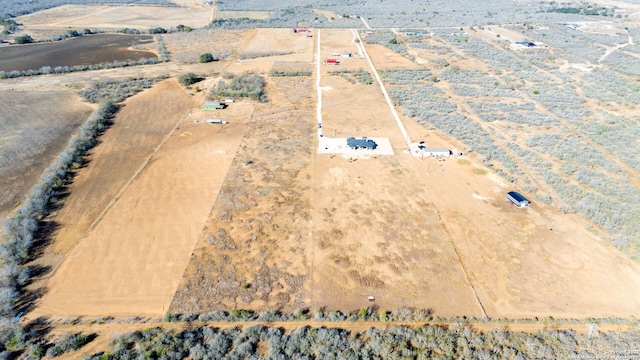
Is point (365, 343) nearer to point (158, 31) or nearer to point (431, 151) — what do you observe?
point (431, 151)

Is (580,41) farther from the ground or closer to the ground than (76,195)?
farther from the ground

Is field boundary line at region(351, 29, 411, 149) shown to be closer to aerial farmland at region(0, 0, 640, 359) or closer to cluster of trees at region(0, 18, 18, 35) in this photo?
aerial farmland at region(0, 0, 640, 359)

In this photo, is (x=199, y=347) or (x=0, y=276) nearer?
(x=199, y=347)

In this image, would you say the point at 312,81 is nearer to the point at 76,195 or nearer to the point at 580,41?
the point at 76,195

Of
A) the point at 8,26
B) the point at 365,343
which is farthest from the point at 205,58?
the point at 8,26

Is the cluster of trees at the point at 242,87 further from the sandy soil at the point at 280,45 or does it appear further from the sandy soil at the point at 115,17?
the sandy soil at the point at 115,17

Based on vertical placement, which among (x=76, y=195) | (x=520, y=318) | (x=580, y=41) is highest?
(x=580, y=41)

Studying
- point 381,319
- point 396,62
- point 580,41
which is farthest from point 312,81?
point 580,41
